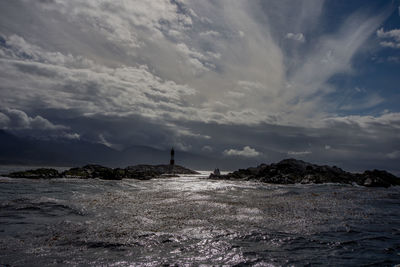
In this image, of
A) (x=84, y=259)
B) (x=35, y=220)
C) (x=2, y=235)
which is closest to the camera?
(x=84, y=259)

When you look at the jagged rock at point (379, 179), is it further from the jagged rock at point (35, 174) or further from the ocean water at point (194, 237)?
the jagged rock at point (35, 174)

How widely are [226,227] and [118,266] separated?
219 inches

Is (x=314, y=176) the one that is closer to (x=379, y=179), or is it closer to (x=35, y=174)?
(x=379, y=179)

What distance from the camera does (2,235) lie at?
9859 mm

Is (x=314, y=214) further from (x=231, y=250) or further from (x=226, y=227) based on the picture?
(x=231, y=250)

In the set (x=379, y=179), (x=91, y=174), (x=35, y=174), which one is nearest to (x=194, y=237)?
(x=35, y=174)

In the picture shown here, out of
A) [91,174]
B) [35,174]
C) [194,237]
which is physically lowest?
[194,237]

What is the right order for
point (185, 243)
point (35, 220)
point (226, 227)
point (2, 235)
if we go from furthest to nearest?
point (35, 220) → point (226, 227) → point (2, 235) → point (185, 243)

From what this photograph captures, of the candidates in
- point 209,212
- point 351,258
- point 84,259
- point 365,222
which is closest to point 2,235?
point 84,259

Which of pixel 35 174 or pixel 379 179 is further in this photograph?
pixel 35 174

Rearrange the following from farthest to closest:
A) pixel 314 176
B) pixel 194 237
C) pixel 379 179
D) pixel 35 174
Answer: pixel 314 176 → pixel 35 174 → pixel 379 179 → pixel 194 237

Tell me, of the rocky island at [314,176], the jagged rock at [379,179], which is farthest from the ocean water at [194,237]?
the rocky island at [314,176]

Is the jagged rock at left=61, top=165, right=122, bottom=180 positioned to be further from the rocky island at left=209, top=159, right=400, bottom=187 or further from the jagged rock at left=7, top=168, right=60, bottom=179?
the rocky island at left=209, top=159, right=400, bottom=187

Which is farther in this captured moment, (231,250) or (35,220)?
(35,220)
